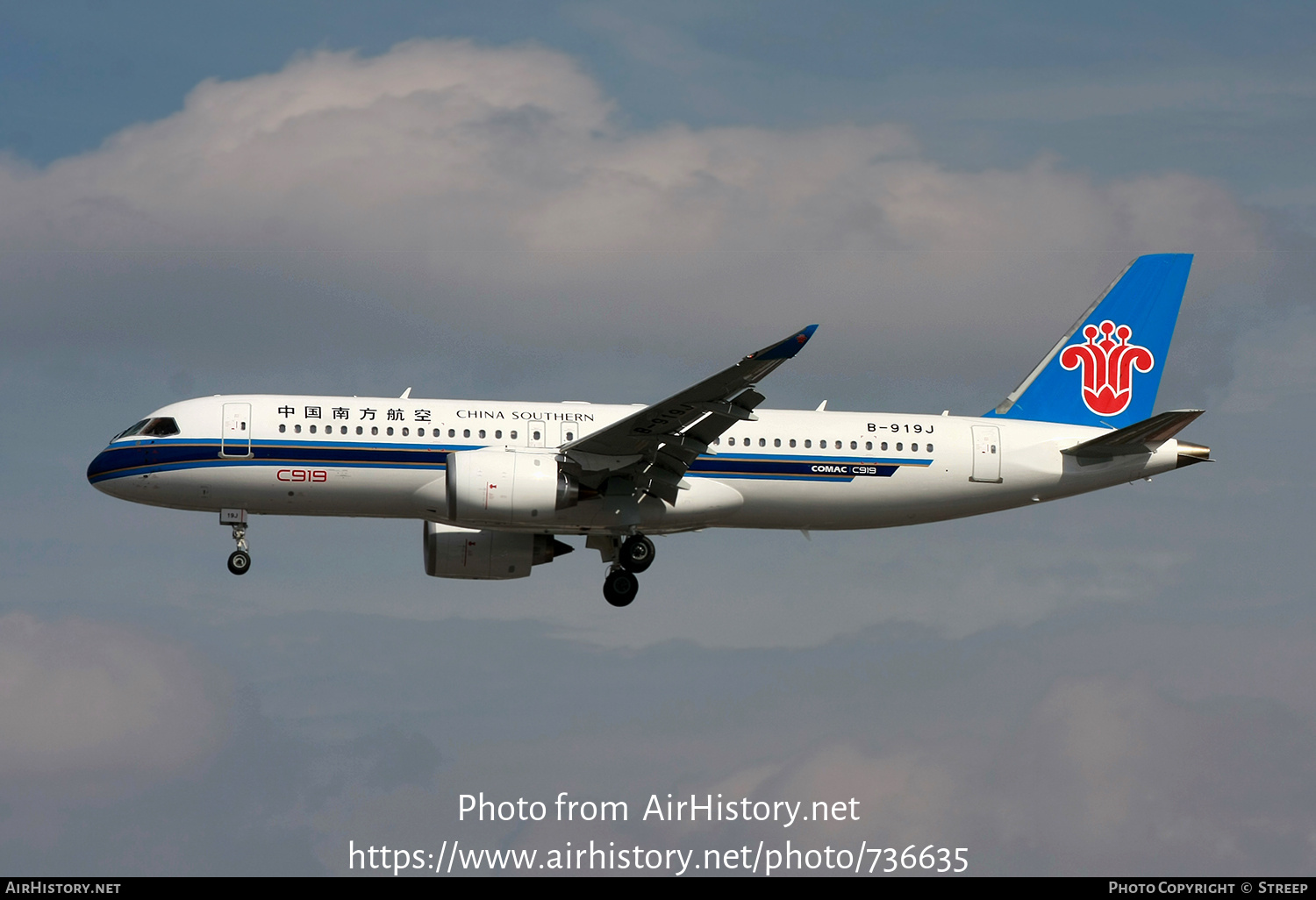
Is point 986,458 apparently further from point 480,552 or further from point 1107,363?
point 480,552

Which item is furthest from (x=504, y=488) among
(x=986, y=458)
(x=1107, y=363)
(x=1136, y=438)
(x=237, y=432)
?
(x=1107, y=363)

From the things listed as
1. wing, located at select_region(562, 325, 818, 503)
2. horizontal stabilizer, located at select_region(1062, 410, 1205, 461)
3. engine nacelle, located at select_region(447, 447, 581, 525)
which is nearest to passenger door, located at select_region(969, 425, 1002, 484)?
horizontal stabilizer, located at select_region(1062, 410, 1205, 461)

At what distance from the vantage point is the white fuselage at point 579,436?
3750 cm

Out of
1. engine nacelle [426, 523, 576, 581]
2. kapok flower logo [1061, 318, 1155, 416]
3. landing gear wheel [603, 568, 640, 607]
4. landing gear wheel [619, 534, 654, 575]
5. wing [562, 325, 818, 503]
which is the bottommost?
landing gear wheel [603, 568, 640, 607]

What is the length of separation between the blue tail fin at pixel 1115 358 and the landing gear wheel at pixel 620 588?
11899 mm

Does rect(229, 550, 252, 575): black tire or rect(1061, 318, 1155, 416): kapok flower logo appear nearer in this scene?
rect(229, 550, 252, 575): black tire

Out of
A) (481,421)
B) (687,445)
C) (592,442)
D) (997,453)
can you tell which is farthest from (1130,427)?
(481,421)

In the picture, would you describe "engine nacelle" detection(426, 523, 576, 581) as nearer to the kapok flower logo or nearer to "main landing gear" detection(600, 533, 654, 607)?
"main landing gear" detection(600, 533, 654, 607)

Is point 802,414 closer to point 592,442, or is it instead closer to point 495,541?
point 592,442

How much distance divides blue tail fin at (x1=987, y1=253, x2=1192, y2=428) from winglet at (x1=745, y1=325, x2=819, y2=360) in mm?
12459

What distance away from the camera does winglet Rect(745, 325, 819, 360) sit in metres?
32.7

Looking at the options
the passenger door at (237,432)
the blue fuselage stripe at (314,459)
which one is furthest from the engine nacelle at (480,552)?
the passenger door at (237,432)

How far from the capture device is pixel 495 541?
41.5m

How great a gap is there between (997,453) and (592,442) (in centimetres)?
1157
